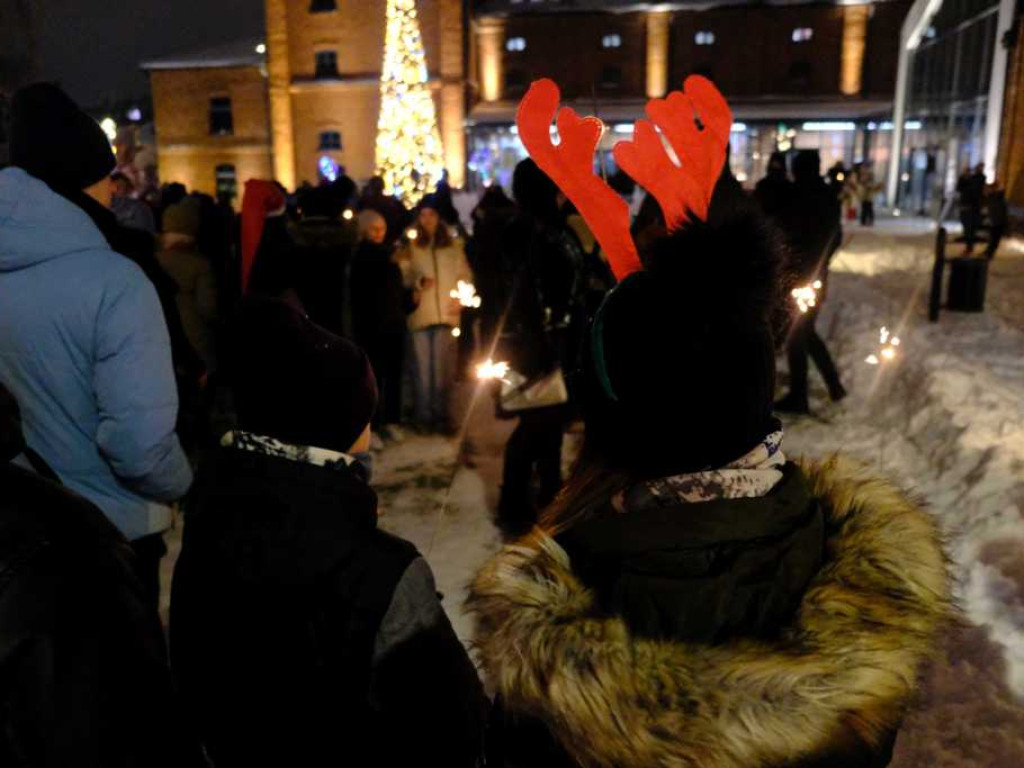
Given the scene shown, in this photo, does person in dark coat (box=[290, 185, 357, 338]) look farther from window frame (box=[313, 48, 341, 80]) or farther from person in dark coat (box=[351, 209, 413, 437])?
window frame (box=[313, 48, 341, 80])

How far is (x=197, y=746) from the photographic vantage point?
1260mm

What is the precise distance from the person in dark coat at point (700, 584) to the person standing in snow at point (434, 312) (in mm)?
5773

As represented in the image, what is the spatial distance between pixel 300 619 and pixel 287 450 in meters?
0.39

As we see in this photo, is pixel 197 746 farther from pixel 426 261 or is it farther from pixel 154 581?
pixel 426 261

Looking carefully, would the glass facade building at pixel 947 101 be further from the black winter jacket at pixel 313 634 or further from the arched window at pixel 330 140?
the arched window at pixel 330 140

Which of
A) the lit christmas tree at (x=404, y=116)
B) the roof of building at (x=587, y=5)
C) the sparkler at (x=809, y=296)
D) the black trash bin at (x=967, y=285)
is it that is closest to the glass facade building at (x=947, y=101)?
the black trash bin at (x=967, y=285)

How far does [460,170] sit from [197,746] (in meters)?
40.7

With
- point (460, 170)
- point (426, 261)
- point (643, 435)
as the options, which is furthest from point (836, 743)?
point (460, 170)

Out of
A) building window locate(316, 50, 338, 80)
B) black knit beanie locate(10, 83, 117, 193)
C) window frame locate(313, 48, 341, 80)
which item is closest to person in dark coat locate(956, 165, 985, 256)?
black knit beanie locate(10, 83, 117, 193)

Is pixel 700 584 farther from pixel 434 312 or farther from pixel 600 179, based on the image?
pixel 434 312

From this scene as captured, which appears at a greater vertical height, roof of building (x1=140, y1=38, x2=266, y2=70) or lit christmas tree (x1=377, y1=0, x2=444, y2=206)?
roof of building (x1=140, y1=38, x2=266, y2=70)

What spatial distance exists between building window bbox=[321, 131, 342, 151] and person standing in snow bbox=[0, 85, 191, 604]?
41697mm

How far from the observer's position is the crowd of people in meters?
1.16

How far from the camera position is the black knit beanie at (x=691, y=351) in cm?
147
